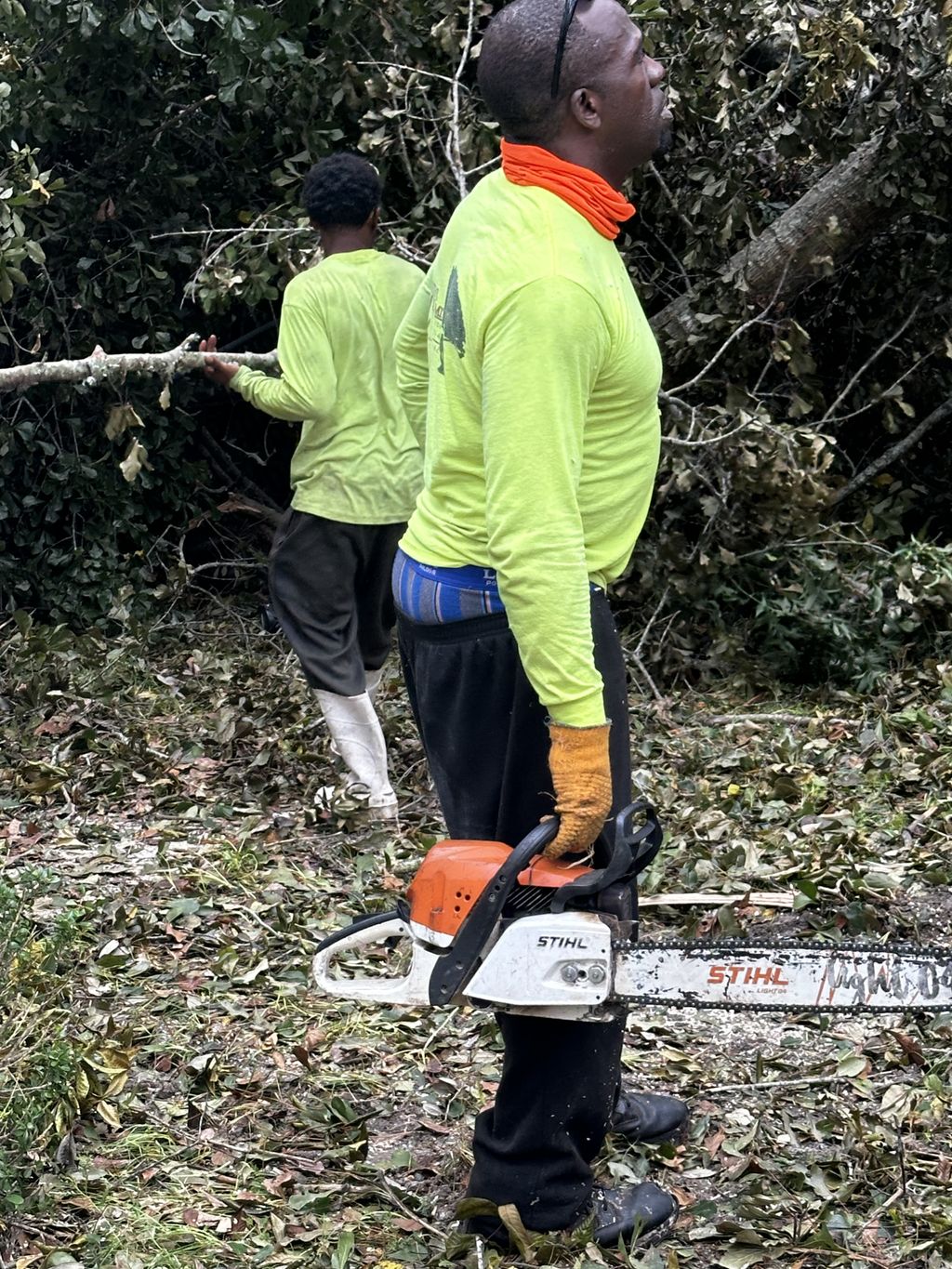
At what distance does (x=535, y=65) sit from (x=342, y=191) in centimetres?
238

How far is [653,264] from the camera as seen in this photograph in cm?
650

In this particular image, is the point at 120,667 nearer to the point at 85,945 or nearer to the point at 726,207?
the point at 85,945

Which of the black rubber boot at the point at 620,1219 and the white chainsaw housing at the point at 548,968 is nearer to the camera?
the white chainsaw housing at the point at 548,968

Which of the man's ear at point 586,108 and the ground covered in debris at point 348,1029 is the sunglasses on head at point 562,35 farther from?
the ground covered in debris at point 348,1029

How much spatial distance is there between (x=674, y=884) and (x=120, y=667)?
9.74 ft

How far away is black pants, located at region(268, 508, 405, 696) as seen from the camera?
4613 millimetres

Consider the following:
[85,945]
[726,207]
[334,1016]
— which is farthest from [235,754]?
[726,207]

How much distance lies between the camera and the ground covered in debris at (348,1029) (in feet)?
8.71

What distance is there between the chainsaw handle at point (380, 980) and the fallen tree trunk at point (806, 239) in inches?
166

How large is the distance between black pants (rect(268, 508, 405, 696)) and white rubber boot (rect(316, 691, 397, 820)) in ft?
0.17

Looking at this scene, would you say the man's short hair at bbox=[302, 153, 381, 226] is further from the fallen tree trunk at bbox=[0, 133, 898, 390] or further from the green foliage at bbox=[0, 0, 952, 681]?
the fallen tree trunk at bbox=[0, 133, 898, 390]

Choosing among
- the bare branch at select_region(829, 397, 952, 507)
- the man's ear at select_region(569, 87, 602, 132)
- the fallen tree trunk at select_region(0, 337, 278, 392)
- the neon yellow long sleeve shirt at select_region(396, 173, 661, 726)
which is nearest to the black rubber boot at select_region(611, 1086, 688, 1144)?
the neon yellow long sleeve shirt at select_region(396, 173, 661, 726)

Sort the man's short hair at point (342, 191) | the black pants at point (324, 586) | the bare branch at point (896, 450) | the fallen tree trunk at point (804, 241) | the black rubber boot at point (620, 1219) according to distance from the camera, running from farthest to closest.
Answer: the bare branch at point (896, 450), the fallen tree trunk at point (804, 241), the black pants at point (324, 586), the man's short hair at point (342, 191), the black rubber boot at point (620, 1219)

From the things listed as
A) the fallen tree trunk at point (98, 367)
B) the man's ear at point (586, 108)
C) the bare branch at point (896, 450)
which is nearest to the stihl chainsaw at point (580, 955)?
the man's ear at point (586, 108)
